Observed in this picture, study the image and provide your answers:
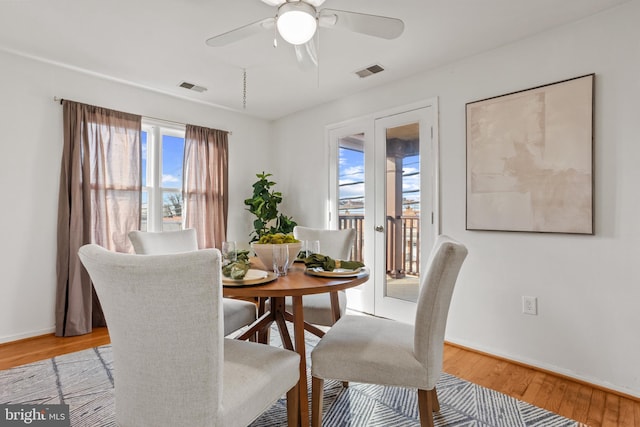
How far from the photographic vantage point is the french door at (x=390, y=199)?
307cm

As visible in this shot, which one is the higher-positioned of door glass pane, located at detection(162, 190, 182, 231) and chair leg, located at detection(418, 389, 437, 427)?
door glass pane, located at detection(162, 190, 182, 231)

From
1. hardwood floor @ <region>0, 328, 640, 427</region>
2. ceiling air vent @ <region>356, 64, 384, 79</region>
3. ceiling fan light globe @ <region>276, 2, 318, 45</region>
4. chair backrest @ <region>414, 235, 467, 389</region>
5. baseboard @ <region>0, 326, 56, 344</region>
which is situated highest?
ceiling air vent @ <region>356, 64, 384, 79</region>

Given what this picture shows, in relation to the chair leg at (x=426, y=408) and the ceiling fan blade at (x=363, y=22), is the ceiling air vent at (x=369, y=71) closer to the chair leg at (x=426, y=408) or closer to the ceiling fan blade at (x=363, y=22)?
the ceiling fan blade at (x=363, y=22)

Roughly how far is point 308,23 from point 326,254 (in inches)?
64.7

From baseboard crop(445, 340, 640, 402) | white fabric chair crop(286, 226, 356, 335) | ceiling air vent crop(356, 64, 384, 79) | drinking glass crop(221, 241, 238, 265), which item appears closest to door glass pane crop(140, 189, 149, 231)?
white fabric chair crop(286, 226, 356, 335)

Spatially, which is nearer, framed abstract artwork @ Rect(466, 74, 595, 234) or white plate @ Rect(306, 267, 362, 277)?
white plate @ Rect(306, 267, 362, 277)

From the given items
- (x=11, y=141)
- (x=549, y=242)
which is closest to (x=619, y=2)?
(x=549, y=242)

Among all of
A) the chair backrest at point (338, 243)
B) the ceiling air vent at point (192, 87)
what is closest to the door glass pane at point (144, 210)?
the ceiling air vent at point (192, 87)

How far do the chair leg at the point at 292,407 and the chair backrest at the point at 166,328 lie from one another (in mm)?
459

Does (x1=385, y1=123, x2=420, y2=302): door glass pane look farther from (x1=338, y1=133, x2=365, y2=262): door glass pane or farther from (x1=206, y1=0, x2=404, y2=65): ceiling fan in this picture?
(x1=206, y1=0, x2=404, y2=65): ceiling fan

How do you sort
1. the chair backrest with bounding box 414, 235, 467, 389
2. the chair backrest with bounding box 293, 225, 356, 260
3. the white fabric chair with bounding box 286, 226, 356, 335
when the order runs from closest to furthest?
the chair backrest with bounding box 414, 235, 467, 389 < the white fabric chair with bounding box 286, 226, 356, 335 < the chair backrest with bounding box 293, 225, 356, 260

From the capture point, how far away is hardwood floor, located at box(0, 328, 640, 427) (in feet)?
6.09

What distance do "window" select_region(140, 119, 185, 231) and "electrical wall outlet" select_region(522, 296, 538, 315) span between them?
3.39 m

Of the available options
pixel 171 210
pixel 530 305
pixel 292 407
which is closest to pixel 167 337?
pixel 292 407
